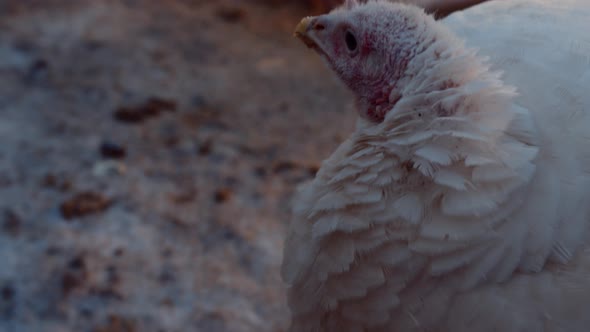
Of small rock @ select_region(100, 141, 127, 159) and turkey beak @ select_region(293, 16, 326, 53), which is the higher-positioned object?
turkey beak @ select_region(293, 16, 326, 53)

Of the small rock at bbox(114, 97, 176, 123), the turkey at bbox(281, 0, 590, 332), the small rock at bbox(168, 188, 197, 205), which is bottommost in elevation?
the small rock at bbox(168, 188, 197, 205)

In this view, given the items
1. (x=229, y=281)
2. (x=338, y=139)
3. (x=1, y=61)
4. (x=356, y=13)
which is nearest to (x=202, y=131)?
(x=338, y=139)

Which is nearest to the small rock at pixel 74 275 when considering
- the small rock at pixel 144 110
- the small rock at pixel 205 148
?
the small rock at pixel 205 148

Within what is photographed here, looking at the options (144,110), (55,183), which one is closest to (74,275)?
(55,183)

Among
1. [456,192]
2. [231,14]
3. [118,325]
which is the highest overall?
[456,192]

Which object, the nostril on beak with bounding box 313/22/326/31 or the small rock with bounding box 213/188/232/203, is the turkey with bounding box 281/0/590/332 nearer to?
→ the nostril on beak with bounding box 313/22/326/31

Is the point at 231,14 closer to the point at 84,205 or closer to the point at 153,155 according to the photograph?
the point at 153,155

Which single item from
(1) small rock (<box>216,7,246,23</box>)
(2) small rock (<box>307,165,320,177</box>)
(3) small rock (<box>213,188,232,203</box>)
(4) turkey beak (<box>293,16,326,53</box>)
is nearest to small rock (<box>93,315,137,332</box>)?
(3) small rock (<box>213,188,232,203</box>)
